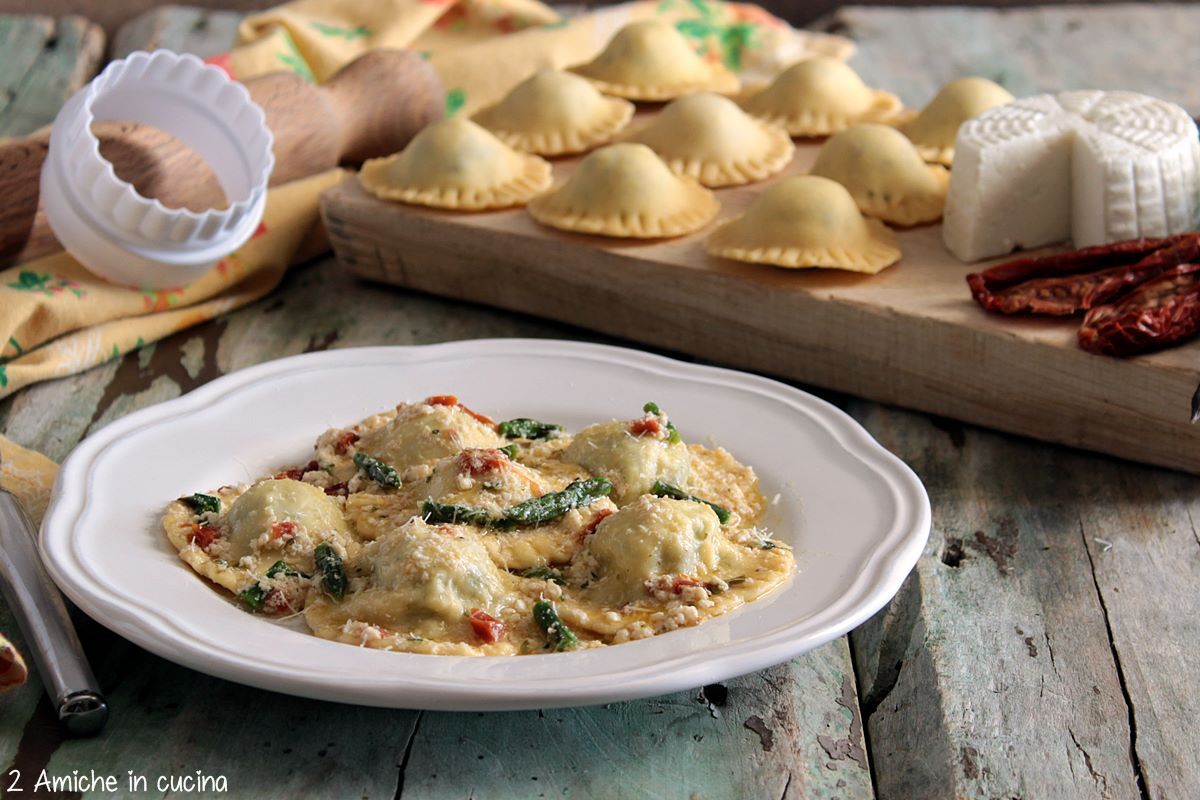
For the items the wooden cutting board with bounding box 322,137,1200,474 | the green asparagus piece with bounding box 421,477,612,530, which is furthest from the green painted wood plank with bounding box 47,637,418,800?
the wooden cutting board with bounding box 322,137,1200,474

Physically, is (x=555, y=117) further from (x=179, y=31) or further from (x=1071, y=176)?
(x=179, y=31)

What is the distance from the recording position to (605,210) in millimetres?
3219

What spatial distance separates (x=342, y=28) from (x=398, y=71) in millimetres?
829

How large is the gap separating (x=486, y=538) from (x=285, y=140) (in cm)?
191

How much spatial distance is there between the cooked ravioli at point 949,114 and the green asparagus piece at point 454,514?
186 cm

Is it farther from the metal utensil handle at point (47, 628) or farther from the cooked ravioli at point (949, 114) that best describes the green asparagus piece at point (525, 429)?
the cooked ravioli at point (949, 114)

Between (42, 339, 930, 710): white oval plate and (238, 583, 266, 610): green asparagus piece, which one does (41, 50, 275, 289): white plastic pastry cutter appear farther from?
(238, 583, 266, 610): green asparagus piece

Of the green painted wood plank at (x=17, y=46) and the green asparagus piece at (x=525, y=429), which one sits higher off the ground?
the green asparagus piece at (x=525, y=429)

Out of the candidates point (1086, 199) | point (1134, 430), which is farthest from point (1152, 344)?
point (1086, 199)

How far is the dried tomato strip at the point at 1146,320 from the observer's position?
2.62 m

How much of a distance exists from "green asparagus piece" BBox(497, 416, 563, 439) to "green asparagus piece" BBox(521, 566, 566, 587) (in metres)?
0.44

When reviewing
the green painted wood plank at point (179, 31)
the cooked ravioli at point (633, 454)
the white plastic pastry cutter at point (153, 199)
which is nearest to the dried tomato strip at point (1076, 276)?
the cooked ravioli at point (633, 454)

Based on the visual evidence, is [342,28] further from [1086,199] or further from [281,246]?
[1086,199]

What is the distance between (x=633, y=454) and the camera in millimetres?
2340
